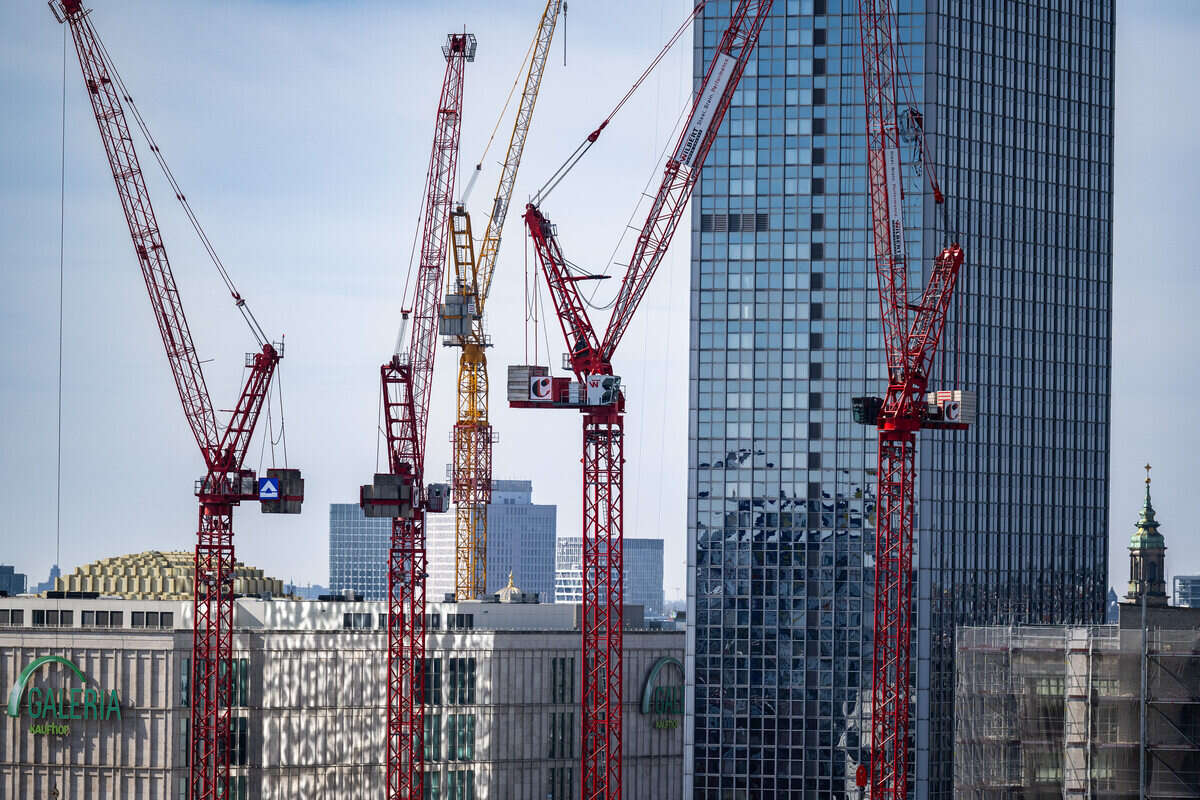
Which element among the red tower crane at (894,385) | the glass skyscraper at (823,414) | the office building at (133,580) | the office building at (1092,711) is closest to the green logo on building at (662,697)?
the glass skyscraper at (823,414)

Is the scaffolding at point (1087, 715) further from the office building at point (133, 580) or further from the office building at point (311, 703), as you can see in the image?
the office building at point (133, 580)

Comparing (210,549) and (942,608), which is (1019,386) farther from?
(210,549)

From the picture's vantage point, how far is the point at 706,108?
524 ft

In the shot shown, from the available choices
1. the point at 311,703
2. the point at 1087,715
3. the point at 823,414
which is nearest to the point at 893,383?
the point at 1087,715

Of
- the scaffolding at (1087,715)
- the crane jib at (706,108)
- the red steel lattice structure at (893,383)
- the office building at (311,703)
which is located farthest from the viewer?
the office building at (311,703)

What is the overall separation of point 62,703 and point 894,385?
75.7m

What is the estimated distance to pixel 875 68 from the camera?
177 m

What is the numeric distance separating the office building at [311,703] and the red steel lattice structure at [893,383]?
28063 mm

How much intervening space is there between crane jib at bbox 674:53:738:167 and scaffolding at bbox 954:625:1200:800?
43621mm

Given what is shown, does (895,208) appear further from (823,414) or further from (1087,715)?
(1087,715)

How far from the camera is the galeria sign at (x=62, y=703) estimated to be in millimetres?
168875

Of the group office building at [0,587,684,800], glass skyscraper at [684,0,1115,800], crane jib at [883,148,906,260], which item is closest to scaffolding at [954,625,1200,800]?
crane jib at [883,148,906,260]

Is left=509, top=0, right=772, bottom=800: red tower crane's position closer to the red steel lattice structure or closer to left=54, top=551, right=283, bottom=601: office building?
the red steel lattice structure

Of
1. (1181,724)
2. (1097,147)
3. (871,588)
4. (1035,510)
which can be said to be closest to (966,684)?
(1181,724)
